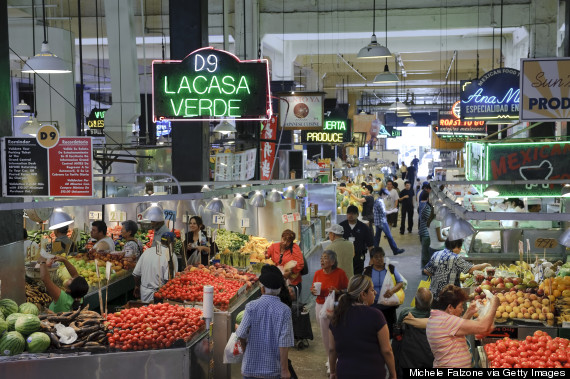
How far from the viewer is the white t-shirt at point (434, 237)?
14.1 meters

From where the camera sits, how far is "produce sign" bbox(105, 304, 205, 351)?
6.52 metres

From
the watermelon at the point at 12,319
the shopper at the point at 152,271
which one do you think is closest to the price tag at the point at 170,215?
the shopper at the point at 152,271

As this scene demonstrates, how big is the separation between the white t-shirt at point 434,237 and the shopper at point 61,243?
7090 millimetres

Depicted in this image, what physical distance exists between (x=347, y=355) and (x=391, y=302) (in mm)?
2796

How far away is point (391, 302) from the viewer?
8148 millimetres

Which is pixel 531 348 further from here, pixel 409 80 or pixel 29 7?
pixel 409 80

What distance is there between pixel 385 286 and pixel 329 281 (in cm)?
68

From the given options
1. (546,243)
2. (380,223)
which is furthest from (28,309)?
(380,223)

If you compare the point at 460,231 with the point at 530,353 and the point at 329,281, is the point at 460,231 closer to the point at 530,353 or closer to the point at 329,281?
the point at 530,353

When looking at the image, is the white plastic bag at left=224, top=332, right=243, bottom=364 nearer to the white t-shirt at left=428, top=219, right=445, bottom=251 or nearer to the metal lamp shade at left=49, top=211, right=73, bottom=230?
the metal lamp shade at left=49, top=211, right=73, bottom=230

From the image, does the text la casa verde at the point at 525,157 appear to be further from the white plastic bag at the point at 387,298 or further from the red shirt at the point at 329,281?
the red shirt at the point at 329,281

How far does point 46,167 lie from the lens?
7137 millimetres

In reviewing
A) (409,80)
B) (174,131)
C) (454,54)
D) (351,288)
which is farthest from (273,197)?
(409,80)

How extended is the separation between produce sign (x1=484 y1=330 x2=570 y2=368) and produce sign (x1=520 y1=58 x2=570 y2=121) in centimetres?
282
